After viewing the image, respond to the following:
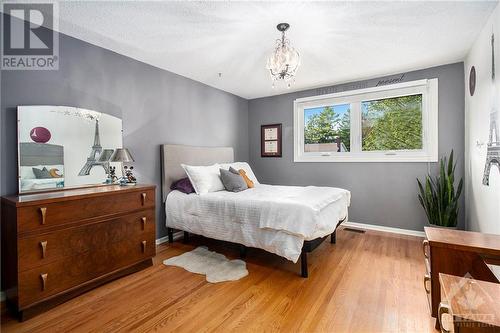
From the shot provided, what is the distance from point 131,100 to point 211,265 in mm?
2237

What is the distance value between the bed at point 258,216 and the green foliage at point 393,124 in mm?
1244

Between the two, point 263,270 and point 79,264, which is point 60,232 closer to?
point 79,264

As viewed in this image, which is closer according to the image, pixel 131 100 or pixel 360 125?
pixel 131 100

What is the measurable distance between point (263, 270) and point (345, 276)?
2.66 feet

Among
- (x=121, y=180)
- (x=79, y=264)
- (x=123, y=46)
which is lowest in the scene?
(x=79, y=264)

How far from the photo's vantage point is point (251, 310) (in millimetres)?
1807

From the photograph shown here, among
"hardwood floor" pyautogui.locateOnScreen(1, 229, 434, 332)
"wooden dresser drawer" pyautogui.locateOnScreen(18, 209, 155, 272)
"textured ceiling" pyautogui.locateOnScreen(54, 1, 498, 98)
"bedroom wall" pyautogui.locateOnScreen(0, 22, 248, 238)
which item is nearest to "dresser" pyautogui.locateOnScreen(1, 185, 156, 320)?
"wooden dresser drawer" pyautogui.locateOnScreen(18, 209, 155, 272)

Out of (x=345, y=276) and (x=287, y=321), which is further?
(x=345, y=276)

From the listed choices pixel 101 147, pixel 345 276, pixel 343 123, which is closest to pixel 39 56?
pixel 101 147

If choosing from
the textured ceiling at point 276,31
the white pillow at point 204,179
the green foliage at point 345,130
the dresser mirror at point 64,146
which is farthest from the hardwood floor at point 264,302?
the textured ceiling at point 276,31

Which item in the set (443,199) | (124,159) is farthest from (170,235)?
(443,199)

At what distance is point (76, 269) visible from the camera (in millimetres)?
1959

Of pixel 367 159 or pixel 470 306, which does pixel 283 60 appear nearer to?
pixel 470 306

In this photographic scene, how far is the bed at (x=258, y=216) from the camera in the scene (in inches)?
87.0
